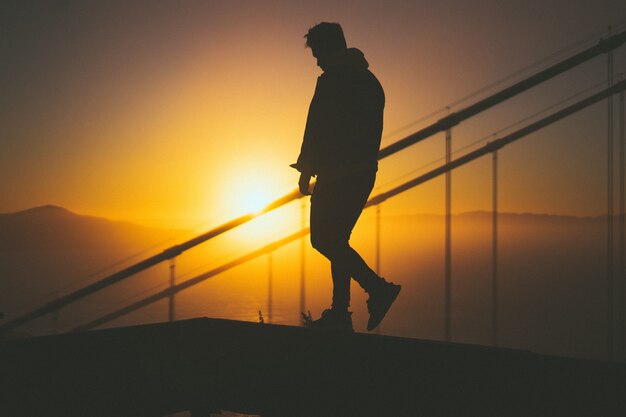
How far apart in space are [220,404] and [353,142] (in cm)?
129

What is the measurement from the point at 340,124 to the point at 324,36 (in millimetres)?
441

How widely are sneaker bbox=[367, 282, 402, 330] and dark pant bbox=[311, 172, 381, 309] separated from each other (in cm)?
4

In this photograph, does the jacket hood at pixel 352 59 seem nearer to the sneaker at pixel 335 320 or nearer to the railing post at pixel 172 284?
the sneaker at pixel 335 320

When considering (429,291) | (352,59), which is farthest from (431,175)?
(429,291)

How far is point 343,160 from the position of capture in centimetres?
238

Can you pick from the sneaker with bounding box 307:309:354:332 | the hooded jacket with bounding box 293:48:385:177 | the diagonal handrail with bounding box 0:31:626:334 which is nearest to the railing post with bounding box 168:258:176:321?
the diagonal handrail with bounding box 0:31:626:334

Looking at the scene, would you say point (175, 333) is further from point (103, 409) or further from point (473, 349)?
point (473, 349)

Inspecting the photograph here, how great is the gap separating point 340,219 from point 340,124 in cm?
43

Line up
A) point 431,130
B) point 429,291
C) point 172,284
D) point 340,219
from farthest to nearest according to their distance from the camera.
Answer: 1. point 429,291
2. point 172,284
3. point 431,130
4. point 340,219

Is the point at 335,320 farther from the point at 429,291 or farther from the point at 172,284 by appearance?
the point at 429,291

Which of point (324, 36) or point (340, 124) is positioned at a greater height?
point (324, 36)

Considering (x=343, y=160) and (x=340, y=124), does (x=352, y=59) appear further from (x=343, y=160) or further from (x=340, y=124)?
(x=343, y=160)

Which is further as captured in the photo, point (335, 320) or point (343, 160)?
point (335, 320)

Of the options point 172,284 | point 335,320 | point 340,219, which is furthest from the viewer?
point 172,284
